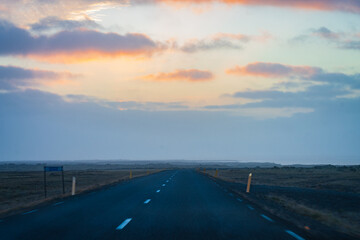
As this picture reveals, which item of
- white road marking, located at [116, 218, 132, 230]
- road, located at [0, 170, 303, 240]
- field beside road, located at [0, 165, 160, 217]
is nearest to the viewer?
road, located at [0, 170, 303, 240]

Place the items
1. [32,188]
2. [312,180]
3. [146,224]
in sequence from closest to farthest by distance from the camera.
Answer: [146,224]
[32,188]
[312,180]

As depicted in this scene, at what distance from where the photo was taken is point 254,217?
12.7m

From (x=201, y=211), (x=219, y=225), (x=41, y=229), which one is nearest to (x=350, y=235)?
(x=219, y=225)

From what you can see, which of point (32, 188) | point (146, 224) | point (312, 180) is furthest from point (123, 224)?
point (312, 180)

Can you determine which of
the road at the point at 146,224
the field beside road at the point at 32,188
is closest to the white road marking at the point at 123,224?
the road at the point at 146,224

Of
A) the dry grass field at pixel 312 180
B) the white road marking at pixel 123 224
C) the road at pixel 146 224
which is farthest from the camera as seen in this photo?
the dry grass field at pixel 312 180

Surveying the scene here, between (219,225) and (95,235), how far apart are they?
3730 mm

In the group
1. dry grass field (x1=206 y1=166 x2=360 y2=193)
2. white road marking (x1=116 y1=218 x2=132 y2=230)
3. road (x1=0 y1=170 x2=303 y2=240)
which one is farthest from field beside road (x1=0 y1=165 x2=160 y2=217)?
dry grass field (x1=206 y1=166 x2=360 y2=193)

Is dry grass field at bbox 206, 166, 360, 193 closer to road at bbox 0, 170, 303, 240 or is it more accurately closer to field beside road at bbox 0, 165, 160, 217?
field beside road at bbox 0, 165, 160, 217

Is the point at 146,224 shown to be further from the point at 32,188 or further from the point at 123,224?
the point at 32,188

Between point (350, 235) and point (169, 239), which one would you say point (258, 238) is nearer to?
point (169, 239)

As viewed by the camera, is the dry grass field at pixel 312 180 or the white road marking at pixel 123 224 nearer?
the white road marking at pixel 123 224

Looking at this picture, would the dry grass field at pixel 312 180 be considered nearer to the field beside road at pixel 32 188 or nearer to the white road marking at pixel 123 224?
the field beside road at pixel 32 188

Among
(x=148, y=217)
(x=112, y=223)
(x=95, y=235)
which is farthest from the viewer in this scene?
(x=148, y=217)
